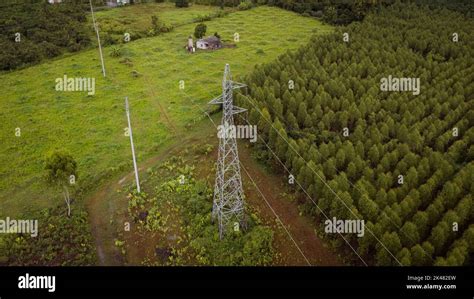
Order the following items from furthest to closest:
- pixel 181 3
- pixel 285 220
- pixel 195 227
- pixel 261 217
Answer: pixel 181 3 → pixel 261 217 → pixel 285 220 → pixel 195 227

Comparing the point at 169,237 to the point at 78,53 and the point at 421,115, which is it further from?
the point at 78,53

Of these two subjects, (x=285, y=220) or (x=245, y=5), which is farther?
(x=245, y=5)

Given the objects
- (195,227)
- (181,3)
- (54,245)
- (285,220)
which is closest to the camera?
(54,245)

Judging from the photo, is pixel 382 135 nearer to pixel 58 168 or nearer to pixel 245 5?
pixel 58 168

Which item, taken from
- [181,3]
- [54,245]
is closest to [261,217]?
[54,245]

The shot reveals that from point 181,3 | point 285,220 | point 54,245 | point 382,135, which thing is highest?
point 181,3

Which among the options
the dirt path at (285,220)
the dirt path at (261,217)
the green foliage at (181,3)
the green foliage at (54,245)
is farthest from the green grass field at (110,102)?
the green foliage at (181,3)

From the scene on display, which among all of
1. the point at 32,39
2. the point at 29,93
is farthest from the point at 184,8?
the point at 29,93

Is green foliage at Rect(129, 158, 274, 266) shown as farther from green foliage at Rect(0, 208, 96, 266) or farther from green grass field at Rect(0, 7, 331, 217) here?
green grass field at Rect(0, 7, 331, 217)
